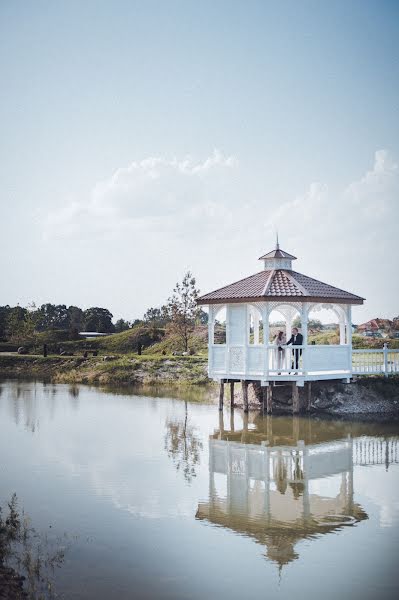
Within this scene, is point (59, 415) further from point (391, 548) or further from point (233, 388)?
point (391, 548)

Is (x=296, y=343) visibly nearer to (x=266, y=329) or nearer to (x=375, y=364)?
(x=266, y=329)

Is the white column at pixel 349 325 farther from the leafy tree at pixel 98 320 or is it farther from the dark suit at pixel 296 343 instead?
the leafy tree at pixel 98 320

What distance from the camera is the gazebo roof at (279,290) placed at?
21562 millimetres

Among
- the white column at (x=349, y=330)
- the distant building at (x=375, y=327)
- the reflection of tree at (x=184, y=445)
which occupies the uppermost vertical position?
the distant building at (x=375, y=327)

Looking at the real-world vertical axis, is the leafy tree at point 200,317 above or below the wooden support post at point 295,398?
above

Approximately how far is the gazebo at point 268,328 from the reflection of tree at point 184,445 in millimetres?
2461

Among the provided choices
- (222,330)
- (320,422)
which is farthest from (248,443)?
(222,330)

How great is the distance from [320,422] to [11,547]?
43.8 feet

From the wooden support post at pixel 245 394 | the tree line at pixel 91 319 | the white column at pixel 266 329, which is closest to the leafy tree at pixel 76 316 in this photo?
the tree line at pixel 91 319

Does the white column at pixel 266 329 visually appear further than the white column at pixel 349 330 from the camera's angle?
No

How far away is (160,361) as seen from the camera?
1393 inches

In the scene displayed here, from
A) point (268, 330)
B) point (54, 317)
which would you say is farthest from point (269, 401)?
point (54, 317)

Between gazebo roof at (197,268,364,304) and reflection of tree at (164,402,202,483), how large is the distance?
4.11 m

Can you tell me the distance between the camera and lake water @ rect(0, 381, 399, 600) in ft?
27.8
